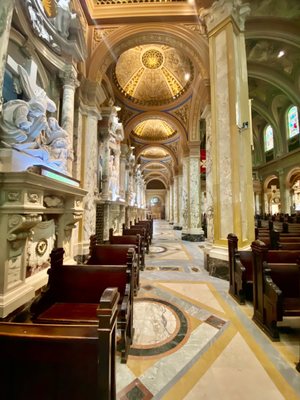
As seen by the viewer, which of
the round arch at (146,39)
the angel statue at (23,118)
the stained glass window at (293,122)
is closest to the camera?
the angel statue at (23,118)

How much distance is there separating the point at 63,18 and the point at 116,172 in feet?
15.7

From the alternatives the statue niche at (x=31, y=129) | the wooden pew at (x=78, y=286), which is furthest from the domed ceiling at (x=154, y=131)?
the wooden pew at (x=78, y=286)

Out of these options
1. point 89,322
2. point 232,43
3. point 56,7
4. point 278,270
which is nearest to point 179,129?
point 232,43

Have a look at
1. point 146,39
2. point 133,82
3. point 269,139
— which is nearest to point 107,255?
point 146,39

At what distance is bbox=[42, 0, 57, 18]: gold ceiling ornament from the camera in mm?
3466

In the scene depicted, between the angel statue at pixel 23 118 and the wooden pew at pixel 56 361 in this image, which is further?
the angel statue at pixel 23 118

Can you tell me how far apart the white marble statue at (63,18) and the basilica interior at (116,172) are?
21mm

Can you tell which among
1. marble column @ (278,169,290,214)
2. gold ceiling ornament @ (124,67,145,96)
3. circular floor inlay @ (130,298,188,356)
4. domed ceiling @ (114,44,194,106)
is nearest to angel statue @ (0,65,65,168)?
circular floor inlay @ (130,298,188,356)

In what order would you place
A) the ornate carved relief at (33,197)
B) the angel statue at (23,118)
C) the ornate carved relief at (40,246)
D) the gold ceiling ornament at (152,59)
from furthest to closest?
the gold ceiling ornament at (152,59), the ornate carved relief at (40,246), the angel statue at (23,118), the ornate carved relief at (33,197)

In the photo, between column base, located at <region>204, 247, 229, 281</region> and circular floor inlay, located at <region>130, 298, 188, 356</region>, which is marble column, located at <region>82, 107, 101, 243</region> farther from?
column base, located at <region>204, 247, 229, 281</region>

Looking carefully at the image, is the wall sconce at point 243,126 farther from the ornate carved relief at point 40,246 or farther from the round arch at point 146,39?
the ornate carved relief at point 40,246

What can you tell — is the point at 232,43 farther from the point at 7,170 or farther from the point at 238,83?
the point at 7,170

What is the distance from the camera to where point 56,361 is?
2.74ft

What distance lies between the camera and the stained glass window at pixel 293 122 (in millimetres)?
11891
